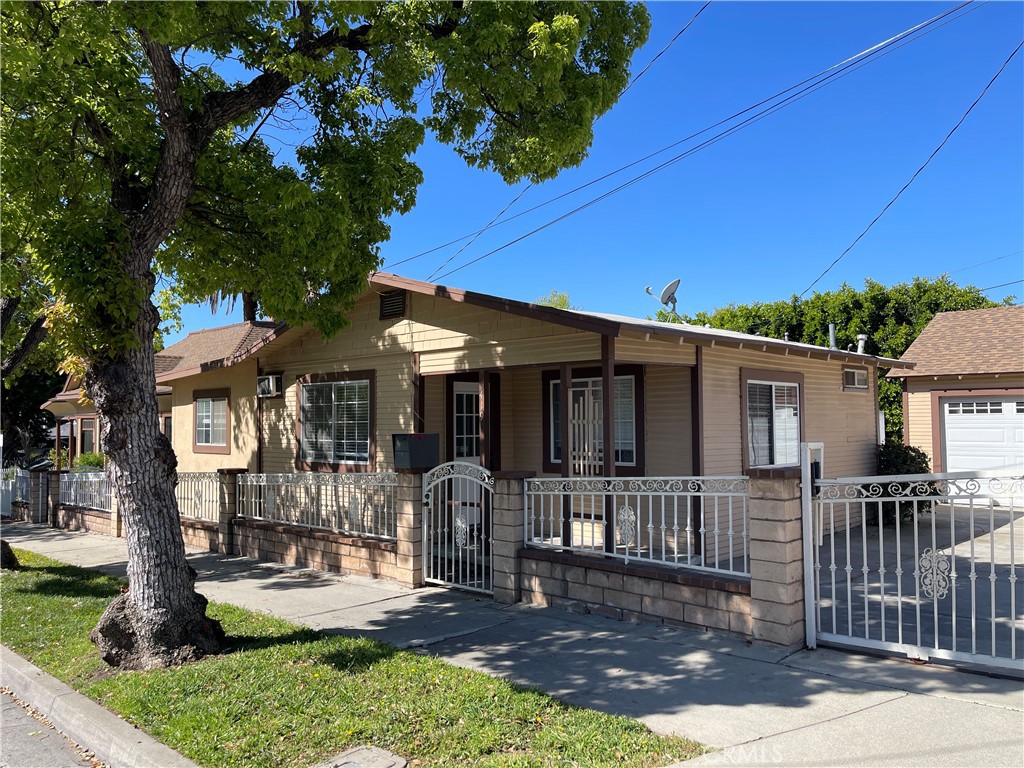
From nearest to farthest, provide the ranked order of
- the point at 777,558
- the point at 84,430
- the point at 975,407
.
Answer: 1. the point at 777,558
2. the point at 975,407
3. the point at 84,430

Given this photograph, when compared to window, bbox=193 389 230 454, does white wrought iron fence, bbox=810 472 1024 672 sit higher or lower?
lower

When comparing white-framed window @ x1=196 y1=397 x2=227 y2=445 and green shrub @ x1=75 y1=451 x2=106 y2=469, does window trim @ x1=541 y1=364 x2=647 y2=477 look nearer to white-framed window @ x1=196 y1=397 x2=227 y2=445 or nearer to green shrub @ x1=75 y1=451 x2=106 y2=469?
white-framed window @ x1=196 y1=397 x2=227 y2=445

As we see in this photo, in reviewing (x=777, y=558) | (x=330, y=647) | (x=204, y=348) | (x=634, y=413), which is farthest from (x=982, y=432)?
(x=204, y=348)

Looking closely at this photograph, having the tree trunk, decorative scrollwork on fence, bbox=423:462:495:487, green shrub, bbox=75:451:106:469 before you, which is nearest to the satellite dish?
decorative scrollwork on fence, bbox=423:462:495:487

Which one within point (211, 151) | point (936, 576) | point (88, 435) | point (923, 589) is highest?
point (211, 151)

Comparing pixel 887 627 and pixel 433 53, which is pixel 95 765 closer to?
pixel 887 627

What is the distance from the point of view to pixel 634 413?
1026 cm

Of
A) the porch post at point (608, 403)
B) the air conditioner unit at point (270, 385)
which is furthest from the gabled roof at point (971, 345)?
the air conditioner unit at point (270, 385)

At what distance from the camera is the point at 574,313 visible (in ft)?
26.1

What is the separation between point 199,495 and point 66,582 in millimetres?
3816

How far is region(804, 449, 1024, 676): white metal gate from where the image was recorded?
194 inches

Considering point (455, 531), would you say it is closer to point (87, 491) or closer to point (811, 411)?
point (811, 411)

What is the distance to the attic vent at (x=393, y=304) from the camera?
1099 centimetres

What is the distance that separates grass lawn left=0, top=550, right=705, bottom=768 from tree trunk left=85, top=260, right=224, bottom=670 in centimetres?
26
